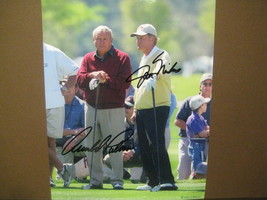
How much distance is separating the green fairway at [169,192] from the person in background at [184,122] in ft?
0.15

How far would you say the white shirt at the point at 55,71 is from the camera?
765cm

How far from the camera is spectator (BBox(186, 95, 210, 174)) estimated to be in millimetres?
7996

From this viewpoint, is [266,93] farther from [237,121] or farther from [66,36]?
[66,36]

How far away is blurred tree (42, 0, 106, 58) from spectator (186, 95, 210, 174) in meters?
1.26

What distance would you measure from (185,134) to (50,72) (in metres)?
1.48

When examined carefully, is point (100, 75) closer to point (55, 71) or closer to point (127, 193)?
point (55, 71)

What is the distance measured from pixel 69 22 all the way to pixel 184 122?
1537 mm

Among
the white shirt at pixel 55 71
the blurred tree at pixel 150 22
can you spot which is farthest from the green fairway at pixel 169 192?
the white shirt at pixel 55 71

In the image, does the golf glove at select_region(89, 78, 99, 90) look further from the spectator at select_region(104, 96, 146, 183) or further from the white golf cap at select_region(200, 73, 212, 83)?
the white golf cap at select_region(200, 73, 212, 83)

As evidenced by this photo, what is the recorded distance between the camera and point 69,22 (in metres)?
7.57

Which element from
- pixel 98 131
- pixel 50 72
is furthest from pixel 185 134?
pixel 50 72
